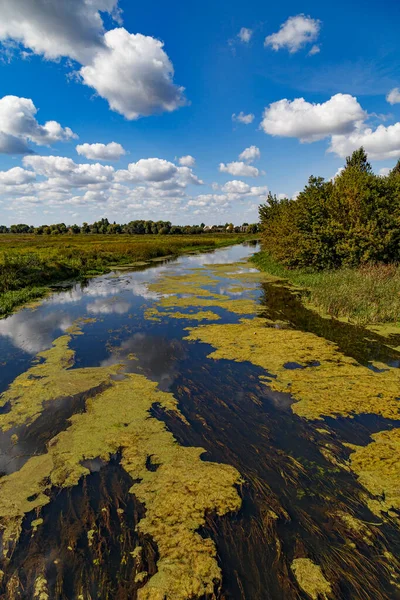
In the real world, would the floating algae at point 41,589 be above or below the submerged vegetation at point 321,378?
above

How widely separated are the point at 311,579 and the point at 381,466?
255cm

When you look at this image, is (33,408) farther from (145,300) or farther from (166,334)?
(145,300)

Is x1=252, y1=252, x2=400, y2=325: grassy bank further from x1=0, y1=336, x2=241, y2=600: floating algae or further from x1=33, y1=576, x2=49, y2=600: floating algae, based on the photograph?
x1=33, y1=576, x2=49, y2=600: floating algae

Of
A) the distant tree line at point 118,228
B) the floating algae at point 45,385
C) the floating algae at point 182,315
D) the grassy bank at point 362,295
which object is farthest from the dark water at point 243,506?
the distant tree line at point 118,228

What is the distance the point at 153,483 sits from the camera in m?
4.92

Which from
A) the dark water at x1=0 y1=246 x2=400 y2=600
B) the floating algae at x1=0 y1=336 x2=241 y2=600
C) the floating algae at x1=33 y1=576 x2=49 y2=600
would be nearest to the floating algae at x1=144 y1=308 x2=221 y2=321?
the dark water at x1=0 y1=246 x2=400 y2=600

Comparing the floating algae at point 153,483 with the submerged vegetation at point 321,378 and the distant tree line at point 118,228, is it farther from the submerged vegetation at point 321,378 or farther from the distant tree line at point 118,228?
the distant tree line at point 118,228

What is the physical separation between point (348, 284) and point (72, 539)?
665 inches

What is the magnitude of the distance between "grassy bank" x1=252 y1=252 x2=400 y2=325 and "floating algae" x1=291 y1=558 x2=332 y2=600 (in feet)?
38.2

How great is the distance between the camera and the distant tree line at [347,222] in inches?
749

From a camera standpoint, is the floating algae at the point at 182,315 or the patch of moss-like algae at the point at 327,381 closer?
the patch of moss-like algae at the point at 327,381

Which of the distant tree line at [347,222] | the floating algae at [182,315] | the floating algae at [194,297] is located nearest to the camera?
the floating algae at [182,315]

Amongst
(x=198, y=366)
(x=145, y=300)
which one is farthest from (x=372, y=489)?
(x=145, y=300)

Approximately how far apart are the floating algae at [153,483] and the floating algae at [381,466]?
6.92 ft
